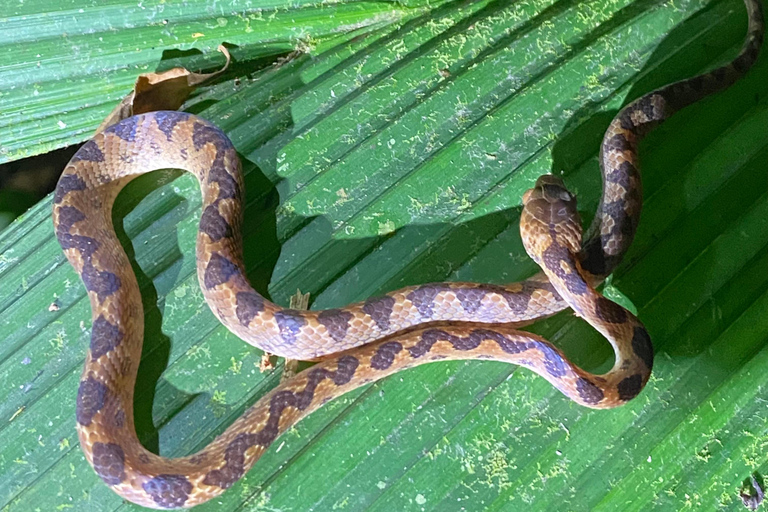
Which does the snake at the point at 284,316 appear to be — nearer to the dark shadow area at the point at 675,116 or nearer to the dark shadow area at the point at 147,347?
the dark shadow area at the point at 147,347

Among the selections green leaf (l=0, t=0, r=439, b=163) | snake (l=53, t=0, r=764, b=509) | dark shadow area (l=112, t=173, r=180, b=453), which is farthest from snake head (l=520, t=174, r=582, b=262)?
dark shadow area (l=112, t=173, r=180, b=453)

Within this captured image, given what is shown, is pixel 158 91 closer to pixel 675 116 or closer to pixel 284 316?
pixel 284 316

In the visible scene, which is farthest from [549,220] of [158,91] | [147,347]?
[158,91]

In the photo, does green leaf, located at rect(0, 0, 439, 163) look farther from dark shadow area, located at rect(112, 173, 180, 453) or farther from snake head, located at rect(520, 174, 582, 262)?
snake head, located at rect(520, 174, 582, 262)

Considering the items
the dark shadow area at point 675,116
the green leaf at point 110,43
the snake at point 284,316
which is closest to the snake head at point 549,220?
the snake at point 284,316

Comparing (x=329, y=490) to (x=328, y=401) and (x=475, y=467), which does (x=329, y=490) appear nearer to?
(x=328, y=401)

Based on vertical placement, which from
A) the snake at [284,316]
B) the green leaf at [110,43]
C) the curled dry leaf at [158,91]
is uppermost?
the green leaf at [110,43]
